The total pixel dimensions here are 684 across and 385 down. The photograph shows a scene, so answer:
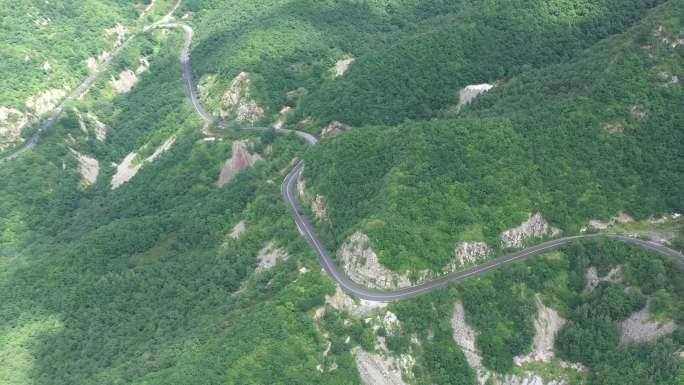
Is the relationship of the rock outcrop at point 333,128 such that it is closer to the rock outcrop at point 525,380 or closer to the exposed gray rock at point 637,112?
the exposed gray rock at point 637,112

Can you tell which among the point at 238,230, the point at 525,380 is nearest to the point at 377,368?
the point at 525,380

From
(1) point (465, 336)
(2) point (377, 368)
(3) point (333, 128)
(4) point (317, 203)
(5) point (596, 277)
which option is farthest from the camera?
(3) point (333, 128)

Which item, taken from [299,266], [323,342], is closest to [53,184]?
[299,266]

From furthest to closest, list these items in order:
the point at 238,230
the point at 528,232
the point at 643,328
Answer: the point at 238,230 < the point at 528,232 < the point at 643,328

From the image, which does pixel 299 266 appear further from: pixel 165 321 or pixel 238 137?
pixel 238 137

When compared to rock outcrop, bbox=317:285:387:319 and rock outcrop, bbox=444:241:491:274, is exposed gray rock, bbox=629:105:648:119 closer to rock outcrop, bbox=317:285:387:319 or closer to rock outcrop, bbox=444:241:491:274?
rock outcrop, bbox=444:241:491:274

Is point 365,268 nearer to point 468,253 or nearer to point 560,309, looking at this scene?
point 468,253

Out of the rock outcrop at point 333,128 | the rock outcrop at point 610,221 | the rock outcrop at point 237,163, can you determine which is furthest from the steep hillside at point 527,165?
the rock outcrop at point 237,163
